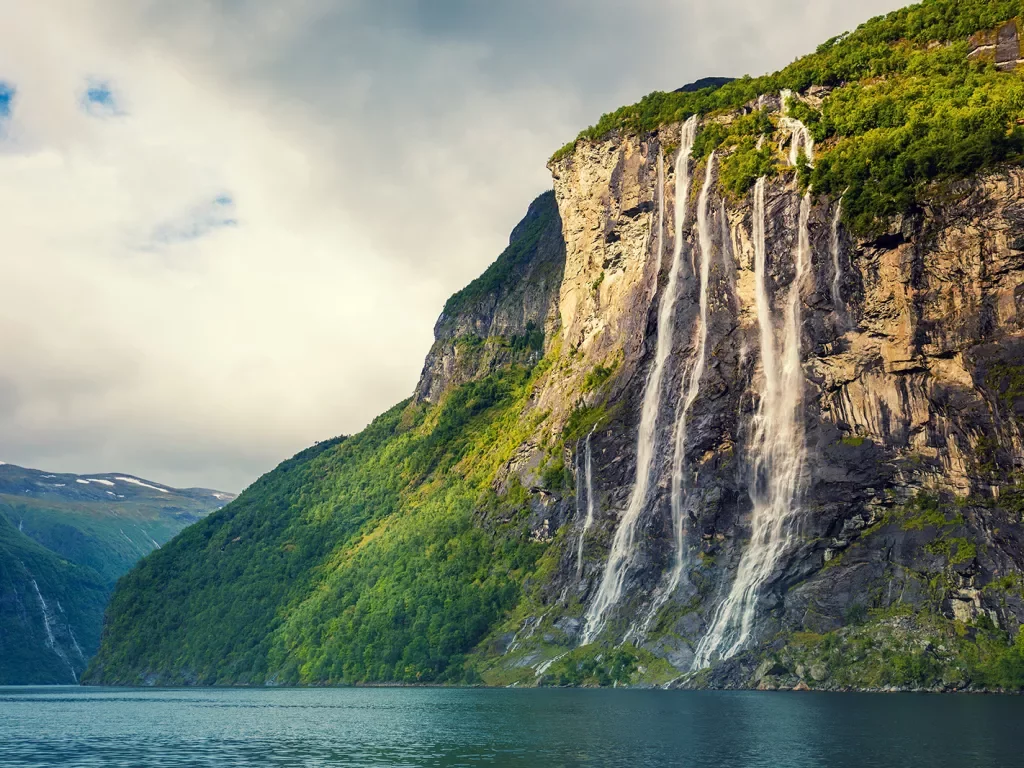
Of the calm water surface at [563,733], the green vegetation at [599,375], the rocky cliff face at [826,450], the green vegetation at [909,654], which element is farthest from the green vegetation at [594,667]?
the green vegetation at [599,375]

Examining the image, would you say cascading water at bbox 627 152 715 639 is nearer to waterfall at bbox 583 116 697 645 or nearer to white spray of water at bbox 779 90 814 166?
waterfall at bbox 583 116 697 645

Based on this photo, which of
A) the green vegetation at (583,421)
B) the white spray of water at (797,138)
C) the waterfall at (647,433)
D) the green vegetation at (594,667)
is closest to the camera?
the green vegetation at (594,667)

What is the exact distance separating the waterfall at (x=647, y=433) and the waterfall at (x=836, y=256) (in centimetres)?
2332

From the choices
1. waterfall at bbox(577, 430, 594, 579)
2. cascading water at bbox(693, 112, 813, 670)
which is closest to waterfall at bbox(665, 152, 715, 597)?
cascading water at bbox(693, 112, 813, 670)

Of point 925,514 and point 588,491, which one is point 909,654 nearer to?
point 925,514

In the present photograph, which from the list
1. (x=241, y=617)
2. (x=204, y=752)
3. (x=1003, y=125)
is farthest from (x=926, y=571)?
(x=241, y=617)

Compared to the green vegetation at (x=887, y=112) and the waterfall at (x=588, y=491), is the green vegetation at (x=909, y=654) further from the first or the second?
the green vegetation at (x=887, y=112)

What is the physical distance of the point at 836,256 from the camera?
12012cm

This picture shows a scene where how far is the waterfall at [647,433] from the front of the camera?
12394 centimetres

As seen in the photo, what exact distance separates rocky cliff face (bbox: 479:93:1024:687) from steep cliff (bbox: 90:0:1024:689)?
29 centimetres

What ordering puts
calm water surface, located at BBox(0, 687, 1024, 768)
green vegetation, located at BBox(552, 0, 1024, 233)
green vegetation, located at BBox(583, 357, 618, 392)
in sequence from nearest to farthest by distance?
1. calm water surface, located at BBox(0, 687, 1024, 768)
2. green vegetation, located at BBox(552, 0, 1024, 233)
3. green vegetation, located at BBox(583, 357, 618, 392)

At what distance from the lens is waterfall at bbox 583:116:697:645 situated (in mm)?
123938

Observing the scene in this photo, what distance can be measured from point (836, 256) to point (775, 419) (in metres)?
20.4

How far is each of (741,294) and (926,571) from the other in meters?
43.0
